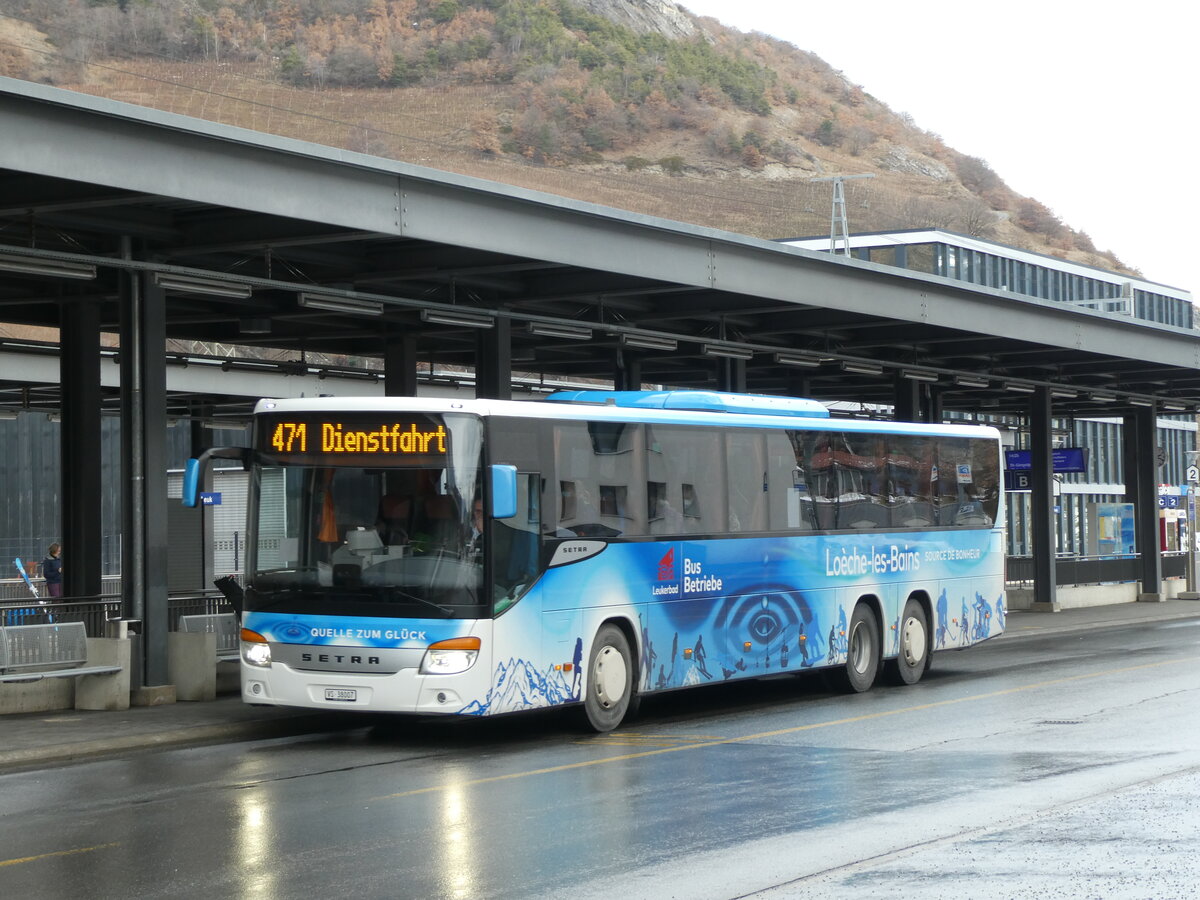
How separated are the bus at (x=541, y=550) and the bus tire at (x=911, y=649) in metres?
1.19

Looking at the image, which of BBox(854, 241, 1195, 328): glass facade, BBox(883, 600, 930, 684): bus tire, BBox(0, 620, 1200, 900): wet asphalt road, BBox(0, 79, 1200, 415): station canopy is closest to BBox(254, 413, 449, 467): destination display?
BBox(0, 79, 1200, 415): station canopy

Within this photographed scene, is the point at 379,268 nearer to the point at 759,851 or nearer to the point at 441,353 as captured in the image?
the point at 441,353

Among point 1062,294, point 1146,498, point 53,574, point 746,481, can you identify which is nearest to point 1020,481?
point 1146,498

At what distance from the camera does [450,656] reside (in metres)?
13.7

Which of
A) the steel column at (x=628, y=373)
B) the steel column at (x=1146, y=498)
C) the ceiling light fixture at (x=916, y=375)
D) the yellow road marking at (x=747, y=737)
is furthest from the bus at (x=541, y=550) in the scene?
the steel column at (x=1146, y=498)

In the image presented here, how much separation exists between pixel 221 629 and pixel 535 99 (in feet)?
367

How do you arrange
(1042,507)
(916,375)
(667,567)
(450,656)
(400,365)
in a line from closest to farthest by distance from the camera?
(450,656), (667,567), (400,365), (916,375), (1042,507)

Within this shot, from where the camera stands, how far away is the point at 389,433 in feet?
46.2

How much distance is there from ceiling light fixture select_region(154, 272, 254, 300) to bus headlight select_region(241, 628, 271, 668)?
14.2 ft

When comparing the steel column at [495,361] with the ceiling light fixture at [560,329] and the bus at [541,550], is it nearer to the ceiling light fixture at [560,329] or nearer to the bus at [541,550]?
the ceiling light fixture at [560,329]

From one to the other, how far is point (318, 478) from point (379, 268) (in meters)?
6.48

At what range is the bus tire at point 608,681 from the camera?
15.1m

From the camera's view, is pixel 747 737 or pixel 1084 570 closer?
pixel 747 737

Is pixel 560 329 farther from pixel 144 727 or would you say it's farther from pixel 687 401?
pixel 144 727
